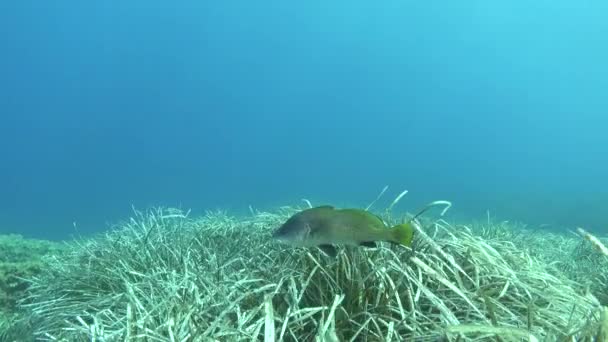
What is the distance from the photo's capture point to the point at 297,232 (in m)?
2.61

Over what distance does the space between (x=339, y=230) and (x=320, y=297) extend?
0.36 meters

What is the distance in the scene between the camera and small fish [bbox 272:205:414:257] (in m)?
2.39

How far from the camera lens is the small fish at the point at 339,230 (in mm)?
2393

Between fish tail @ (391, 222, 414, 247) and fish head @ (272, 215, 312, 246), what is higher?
fish head @ (272, 215, 312, 246)

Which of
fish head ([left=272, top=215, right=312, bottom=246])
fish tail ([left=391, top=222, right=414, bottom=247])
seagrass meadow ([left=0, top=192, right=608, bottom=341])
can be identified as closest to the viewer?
seagrass meadow ([left=0, top=192, right=608, bottom=341])

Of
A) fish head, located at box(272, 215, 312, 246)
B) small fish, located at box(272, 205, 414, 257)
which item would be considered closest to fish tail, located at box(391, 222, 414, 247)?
small fish, located at box(272, 205, 414, 257)

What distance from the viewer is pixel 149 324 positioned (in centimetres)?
226

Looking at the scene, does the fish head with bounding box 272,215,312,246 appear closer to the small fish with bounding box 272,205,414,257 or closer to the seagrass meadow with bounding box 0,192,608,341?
the small fish with bounding box 272,205,414,257

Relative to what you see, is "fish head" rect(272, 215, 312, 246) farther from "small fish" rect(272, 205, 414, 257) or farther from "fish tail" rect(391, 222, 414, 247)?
"fish tail" rect(391, 222, 414, 247)

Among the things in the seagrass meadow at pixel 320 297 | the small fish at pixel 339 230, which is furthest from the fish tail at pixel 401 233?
the seagrass meadow at pixel 320 297

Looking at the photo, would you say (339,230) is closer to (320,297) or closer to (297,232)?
(297,232)

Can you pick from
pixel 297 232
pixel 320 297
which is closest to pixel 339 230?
pixel 297 232

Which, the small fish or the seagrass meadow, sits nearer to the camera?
the seagrass meadow

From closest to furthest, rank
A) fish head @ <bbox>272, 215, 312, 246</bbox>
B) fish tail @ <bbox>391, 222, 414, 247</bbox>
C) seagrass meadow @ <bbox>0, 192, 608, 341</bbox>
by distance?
seagrass meadow @ <bbox>0, 192, 608, 341</bbox>
fish tail @ <bbox>391, 222, 414, 247</bbox>
fish head @ <bbox>272, 215, 312, 246</bbox>
